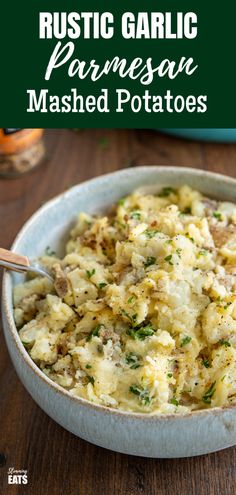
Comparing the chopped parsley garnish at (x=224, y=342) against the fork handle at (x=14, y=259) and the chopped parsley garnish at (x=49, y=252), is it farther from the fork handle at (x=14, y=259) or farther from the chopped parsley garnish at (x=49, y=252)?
the chopped parsley garnish at (x=49, y=252)

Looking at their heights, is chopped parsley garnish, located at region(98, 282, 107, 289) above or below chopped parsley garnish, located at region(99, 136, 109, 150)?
below

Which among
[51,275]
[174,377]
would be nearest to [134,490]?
[174,377]

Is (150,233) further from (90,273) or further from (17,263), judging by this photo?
(17,263)

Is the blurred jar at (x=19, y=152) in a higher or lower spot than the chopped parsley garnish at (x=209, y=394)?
higher

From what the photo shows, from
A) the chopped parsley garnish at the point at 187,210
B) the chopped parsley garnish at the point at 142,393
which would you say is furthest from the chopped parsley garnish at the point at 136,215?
the chopped parsley garnish at the point at 142,393

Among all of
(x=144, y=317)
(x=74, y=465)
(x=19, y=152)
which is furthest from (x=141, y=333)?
(x=19, y=152)

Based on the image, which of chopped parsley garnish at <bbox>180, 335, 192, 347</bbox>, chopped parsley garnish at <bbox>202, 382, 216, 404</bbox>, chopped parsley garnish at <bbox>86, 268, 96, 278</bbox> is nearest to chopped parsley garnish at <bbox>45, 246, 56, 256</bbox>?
chopped parsley garnish at <bbox>86, 268, 96, 278</bbox>

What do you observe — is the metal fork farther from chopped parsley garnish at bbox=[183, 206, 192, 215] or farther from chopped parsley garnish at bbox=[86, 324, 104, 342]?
chopped parsley garnish at bbox=[183, 206, 192, 215]
